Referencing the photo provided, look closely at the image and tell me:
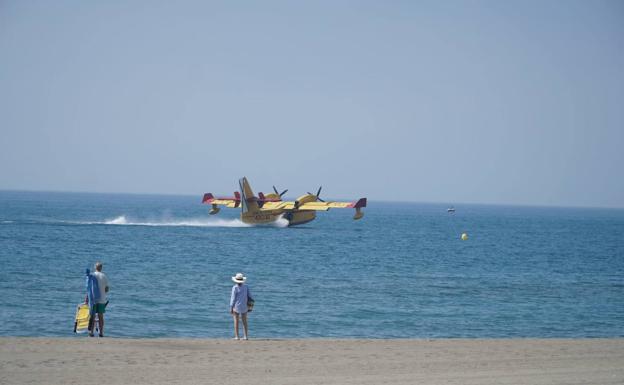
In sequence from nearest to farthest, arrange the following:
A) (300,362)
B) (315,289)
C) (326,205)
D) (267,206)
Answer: (300,362), (315,289), (326,205), (267,206)

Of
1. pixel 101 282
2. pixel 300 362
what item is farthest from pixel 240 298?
pixel 101 282

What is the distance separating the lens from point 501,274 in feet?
153

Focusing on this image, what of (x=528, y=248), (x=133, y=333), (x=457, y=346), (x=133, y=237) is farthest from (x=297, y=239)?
(x=457, y=346)

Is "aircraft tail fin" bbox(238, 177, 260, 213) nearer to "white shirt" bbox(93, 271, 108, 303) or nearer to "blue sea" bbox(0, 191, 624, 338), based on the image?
"blue sea" bbox(0, 191, 624, 338)

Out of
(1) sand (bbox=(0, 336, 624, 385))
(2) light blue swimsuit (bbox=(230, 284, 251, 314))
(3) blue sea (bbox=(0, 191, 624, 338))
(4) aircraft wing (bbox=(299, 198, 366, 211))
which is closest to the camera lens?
(1) sand (bbox=(0, 336, 624, 385))

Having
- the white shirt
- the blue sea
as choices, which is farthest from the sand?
the blue sea

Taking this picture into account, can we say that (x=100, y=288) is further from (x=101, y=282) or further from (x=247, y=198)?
(x=247, y=198)

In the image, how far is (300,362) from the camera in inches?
603

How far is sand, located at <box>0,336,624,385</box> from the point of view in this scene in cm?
1357

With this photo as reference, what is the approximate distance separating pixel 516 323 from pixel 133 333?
13.8m

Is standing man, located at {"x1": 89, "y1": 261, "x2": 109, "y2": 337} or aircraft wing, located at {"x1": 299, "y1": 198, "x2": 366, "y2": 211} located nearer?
standing man, located at {"x1": 89, "y1": 261, "x2": 109, "y2": 337}

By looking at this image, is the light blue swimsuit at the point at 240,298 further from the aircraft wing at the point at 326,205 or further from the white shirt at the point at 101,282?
the aircraft wing at the point at 326,205

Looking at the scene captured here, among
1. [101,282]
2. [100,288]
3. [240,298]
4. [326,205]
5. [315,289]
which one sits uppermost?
[326,205]

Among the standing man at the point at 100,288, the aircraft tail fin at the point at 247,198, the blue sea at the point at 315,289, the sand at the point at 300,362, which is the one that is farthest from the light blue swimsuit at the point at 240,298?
the aircraft tail fin at the point at 247,198
